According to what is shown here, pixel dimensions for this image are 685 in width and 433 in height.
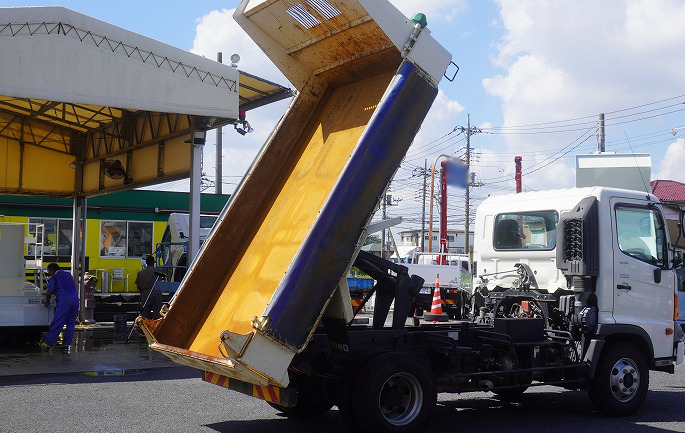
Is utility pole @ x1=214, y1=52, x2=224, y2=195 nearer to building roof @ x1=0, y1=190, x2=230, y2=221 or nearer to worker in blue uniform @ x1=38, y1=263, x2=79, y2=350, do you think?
building roof @ x1=0, y1=190, x2=230, y2=221

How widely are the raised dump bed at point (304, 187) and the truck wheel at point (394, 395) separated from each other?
610 millimetres

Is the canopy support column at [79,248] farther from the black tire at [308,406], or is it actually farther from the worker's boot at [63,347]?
the black tire at [308,406]

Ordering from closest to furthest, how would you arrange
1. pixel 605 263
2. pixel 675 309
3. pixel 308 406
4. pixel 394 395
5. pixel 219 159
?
pixel 394 395, pixel 308 406, pixel 605 263, pixel 675 309, pixel 219 159

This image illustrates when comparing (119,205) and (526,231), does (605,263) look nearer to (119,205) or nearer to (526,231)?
(526,231)

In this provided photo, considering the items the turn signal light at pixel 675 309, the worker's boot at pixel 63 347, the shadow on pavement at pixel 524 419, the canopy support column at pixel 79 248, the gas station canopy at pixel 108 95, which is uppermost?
the gas station canopy at pixel 108 95

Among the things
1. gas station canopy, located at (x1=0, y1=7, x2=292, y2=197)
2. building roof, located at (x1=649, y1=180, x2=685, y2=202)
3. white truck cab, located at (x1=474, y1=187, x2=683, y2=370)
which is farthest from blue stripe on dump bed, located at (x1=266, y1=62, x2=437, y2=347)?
building roof, located at (x1=649, y1=180, x2=685, y2=202)

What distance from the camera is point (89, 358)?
1284cm

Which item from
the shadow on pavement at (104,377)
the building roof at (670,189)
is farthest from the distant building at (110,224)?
the building roof at (670,189)

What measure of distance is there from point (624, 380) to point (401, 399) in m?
2.96

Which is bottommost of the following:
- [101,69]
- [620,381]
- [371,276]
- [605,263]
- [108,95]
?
[620,381]

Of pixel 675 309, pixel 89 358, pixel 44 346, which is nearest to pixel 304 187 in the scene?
pixel 675 309

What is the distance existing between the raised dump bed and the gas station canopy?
5593 mm

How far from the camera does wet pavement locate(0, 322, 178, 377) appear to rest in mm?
11538

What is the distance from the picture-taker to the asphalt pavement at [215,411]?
769 centimetres
